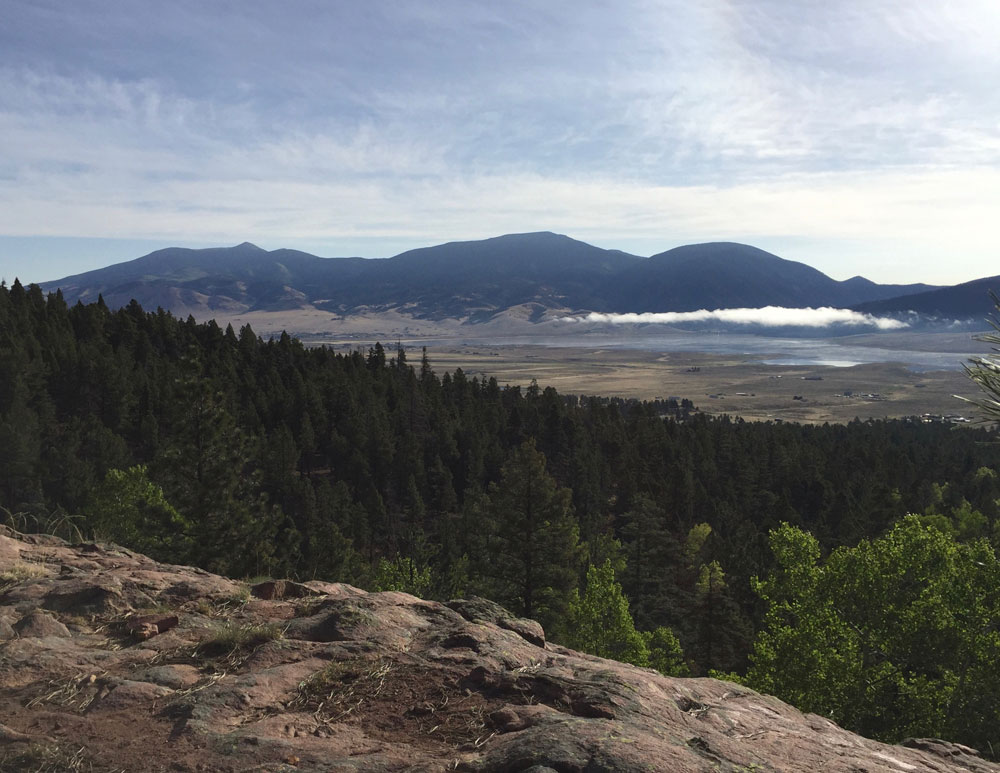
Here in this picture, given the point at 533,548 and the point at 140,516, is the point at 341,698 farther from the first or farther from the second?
the point at 140,516

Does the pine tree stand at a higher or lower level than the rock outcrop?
lower

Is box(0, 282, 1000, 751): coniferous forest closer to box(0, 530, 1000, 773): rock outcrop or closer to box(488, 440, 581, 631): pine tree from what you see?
box(488, 440, 581, 631): pine tree

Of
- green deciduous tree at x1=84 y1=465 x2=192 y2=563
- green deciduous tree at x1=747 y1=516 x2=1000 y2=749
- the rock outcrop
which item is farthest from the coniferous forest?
the rock outcrop

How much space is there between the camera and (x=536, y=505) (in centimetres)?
3281

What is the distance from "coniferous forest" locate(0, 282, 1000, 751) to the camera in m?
18.0

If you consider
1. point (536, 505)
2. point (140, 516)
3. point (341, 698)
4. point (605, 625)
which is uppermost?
point (341, 698)

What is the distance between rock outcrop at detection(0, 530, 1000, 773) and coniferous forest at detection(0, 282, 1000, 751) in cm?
599

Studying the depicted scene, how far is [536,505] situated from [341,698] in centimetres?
2579

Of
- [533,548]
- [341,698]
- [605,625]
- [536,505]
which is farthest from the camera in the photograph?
[536,505]

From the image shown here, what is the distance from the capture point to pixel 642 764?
6.02 m

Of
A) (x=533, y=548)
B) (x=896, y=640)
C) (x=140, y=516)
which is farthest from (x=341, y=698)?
(x=140, y=516)

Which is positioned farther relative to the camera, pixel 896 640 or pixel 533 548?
pixel 533 548

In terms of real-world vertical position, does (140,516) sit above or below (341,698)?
below

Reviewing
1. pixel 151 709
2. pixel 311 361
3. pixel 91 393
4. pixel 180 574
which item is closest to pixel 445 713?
Answer: pixel 151 709
